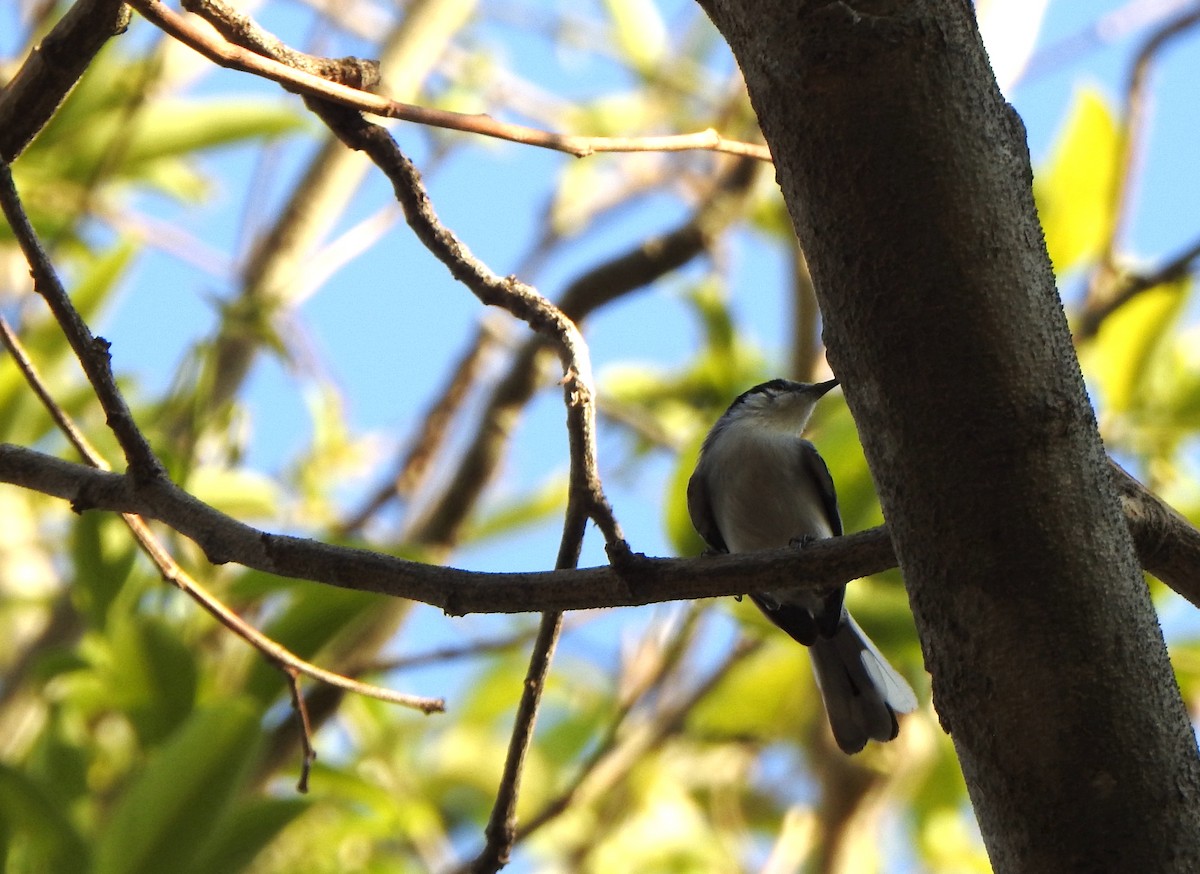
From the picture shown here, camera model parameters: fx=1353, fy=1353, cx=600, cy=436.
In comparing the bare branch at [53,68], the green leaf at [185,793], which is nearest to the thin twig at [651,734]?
the green leaf at [185,793]

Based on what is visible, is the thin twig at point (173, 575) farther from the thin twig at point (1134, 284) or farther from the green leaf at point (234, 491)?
the thin twig at point (1134, 284)

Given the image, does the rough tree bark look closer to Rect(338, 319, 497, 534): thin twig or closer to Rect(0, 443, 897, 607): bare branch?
Rect(0, 443, 897, 607): bare branch

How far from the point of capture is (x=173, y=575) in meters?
1.44

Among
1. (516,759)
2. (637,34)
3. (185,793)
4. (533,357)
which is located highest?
(637,34)

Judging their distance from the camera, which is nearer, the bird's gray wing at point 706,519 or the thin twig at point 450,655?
the thin twig at point 450,655

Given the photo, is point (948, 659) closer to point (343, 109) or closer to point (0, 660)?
point (343, 109)

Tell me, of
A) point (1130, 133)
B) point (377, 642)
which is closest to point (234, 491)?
point (377, 642)

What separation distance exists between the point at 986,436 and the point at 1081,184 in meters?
2.33

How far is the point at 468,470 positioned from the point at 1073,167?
61.1 inches

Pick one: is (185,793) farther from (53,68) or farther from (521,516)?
(521,516)

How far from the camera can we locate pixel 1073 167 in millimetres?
3117

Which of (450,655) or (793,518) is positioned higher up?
(793,518)

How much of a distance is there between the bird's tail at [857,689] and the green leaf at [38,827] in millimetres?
1202

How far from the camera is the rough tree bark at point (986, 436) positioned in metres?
0.98
